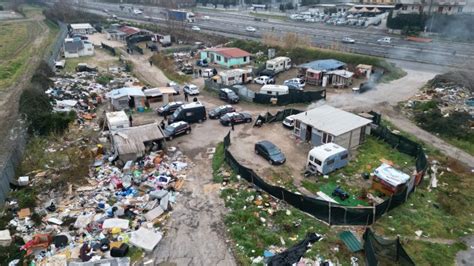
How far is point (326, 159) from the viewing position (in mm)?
22406

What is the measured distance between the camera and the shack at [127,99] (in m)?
33.9

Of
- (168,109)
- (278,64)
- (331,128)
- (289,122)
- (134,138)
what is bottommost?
(168,109)

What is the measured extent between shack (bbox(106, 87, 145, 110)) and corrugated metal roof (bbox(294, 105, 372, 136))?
52.1ft

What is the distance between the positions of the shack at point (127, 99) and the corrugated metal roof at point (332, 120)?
15895 millimetres

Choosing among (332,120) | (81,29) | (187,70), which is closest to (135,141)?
(332,120)

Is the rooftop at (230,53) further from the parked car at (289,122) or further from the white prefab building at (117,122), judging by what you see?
the white prefab building at (117,122)

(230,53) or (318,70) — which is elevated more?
(230,53)

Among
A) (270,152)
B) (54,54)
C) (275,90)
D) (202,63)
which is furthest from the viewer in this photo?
(54,54)

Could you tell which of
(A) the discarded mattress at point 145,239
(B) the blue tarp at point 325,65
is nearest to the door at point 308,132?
(A) the discarded mattress at point 145,239

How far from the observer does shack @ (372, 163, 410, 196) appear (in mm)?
20156

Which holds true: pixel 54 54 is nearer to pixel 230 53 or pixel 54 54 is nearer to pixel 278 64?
pixel 230 53

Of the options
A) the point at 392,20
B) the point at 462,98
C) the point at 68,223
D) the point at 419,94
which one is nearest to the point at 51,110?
the point at 68,223

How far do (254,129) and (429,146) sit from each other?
13710 millimetres

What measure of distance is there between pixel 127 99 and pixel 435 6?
65.8m
